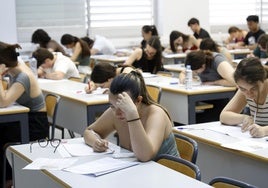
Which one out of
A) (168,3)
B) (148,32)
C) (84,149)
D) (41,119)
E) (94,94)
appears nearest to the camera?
(84,149)

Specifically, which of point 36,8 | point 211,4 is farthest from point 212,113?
point 211,4

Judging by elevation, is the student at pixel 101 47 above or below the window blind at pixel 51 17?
below

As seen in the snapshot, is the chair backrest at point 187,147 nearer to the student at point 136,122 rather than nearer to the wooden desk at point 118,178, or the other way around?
the student at point 136,122

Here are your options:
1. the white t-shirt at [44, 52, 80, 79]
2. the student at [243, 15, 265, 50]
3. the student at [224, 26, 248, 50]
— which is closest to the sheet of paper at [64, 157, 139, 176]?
the white t-shirt at [44, 52, 80, 79]

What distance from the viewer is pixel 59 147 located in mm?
2988

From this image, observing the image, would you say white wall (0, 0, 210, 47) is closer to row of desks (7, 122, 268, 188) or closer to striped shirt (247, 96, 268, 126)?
striped shirt (247, 96, 268, 126)

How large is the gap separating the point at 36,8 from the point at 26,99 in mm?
5359

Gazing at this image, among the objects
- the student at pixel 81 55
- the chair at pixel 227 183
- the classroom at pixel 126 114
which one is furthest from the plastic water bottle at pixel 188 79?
the student at pixel 81 55

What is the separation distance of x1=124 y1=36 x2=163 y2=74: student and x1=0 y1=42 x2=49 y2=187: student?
2449 millimetres

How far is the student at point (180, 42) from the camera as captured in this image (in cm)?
923

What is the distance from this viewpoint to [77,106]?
4820 millimetres

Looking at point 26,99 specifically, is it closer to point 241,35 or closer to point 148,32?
point 148,32

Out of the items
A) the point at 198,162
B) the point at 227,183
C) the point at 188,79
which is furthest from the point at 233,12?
the point at 227,183

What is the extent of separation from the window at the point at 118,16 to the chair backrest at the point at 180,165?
7681mm
